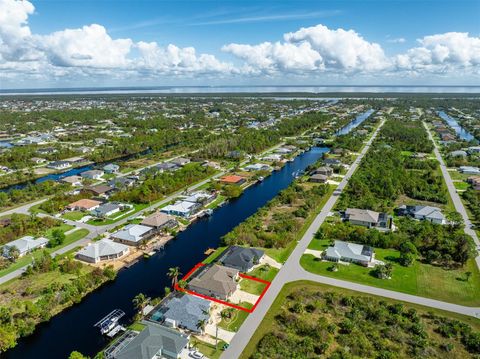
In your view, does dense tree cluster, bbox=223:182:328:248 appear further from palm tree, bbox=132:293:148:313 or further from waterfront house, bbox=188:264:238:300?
palm tree, bbox=132:293:148:313

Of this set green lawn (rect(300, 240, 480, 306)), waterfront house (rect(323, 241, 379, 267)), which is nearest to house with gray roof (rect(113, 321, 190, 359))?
green lawn (rect(300, 240, 480, 306))

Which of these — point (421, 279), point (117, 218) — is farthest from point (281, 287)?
point (117, 218)

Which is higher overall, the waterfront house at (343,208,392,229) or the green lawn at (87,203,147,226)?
the waterfront house at (343,208,392,229)

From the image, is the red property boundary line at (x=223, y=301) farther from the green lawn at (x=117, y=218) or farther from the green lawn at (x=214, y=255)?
the green lawn at (x=117, y=218)

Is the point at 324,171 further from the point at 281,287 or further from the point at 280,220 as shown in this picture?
the point at 281,287

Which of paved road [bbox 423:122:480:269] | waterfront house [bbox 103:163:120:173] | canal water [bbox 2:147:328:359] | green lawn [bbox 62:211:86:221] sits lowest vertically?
canal water [bbox 2:147:328:359]

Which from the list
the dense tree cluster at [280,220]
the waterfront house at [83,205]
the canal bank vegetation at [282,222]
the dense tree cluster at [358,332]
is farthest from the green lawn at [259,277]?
the waterfront house at [83,205]

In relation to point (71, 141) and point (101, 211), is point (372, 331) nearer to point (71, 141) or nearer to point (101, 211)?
point (101, 211)

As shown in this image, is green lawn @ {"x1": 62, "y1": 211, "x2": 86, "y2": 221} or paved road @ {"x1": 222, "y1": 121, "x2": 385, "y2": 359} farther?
green lawn @ {"x1": 62, "y1": 211, "x2": 86, "y2": 221}
